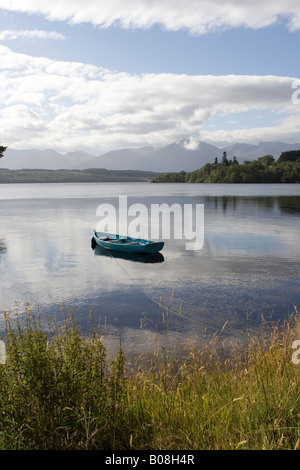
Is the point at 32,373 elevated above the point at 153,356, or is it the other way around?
the point at 32,373

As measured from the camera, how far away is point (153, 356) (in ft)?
45.5

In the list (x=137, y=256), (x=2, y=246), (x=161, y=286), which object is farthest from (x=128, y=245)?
(x=2, y=246)

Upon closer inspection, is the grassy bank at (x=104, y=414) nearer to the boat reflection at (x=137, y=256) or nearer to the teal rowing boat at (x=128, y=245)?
the boat reflection at (x=137, y=256)

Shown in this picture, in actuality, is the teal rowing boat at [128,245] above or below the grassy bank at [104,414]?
below

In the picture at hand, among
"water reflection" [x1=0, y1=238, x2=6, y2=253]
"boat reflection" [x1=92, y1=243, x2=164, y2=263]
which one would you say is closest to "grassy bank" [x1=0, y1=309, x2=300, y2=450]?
"boat reflection" [x1=92, y1=243, x2=164, y2=263]

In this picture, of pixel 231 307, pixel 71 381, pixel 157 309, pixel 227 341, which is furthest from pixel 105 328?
pixel 71 381

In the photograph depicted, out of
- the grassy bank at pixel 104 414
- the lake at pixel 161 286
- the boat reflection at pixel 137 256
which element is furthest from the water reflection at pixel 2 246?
the grassy bank at pixel 104 414

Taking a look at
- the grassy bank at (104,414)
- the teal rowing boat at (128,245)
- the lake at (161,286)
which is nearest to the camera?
the grassy bank at (104,414)

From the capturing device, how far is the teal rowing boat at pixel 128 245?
1339 inches

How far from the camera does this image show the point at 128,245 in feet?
115

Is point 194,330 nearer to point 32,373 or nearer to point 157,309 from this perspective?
point 157,309

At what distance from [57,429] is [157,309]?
519 inches

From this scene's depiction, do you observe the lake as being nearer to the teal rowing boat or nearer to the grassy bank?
the teal rowing boat

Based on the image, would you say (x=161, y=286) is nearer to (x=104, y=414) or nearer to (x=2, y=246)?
(x=104, y=414)
